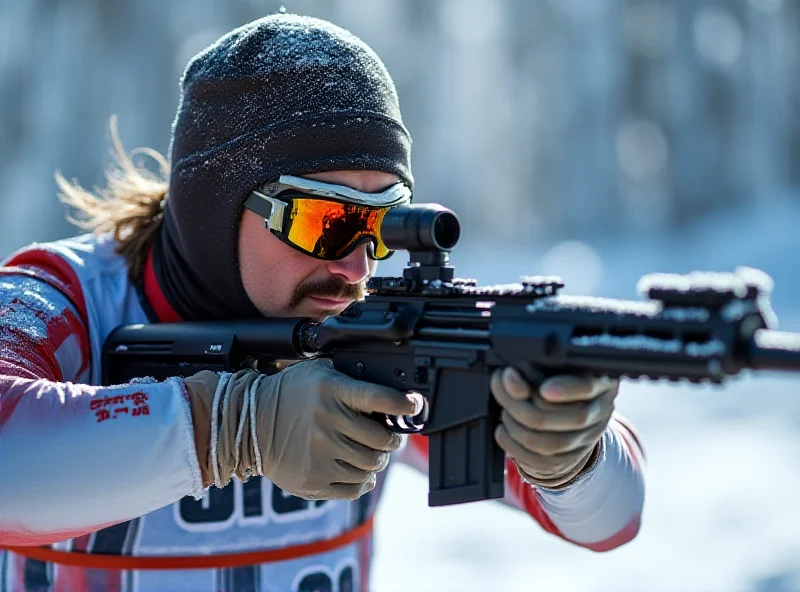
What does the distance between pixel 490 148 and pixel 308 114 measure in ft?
61.2

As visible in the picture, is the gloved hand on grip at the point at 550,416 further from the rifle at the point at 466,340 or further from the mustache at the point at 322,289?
the mustache at the point at 322,289

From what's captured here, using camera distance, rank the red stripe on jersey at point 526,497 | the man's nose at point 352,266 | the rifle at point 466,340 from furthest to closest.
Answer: the red stripe on jersey at point 526,497, the man's nose at point 352,266, the rifle at point 466,340

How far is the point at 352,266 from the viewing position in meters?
2.30

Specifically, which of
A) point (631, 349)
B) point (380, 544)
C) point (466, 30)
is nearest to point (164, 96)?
point (466, 30)

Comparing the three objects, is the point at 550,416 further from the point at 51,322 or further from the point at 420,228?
the point at 51,322

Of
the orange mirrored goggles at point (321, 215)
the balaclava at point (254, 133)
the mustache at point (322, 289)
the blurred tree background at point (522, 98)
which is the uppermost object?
the blurred tree background at point (522, 98)

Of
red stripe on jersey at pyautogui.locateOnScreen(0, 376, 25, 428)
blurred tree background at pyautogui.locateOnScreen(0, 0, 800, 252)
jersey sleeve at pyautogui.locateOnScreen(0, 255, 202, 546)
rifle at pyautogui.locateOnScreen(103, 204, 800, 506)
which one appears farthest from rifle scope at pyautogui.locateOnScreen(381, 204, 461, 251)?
blurred tree background at pyautogui.locateOnScreen(0, 0, 800, 252)

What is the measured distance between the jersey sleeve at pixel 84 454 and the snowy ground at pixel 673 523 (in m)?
1.68

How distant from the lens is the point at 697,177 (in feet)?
63.7

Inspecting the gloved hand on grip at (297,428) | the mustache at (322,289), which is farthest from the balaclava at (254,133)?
the gloved hand on grip at (297,428)

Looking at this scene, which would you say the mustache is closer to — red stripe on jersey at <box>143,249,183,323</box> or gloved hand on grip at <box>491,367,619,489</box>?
red stripe on jersey at <box>143,249,183,323</box>

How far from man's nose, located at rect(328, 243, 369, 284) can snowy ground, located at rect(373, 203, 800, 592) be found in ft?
3.83

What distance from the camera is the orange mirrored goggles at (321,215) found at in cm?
222

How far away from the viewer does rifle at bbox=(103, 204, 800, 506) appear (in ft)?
4.64
